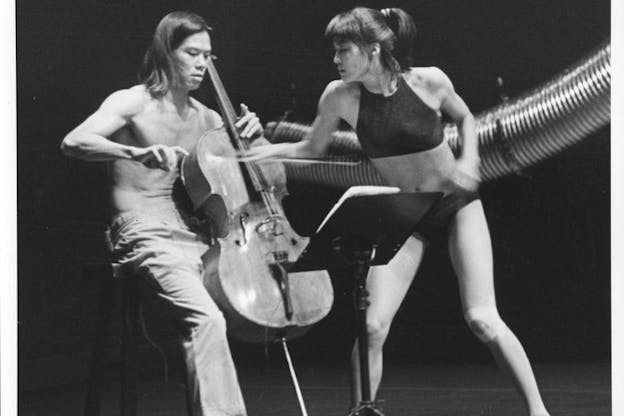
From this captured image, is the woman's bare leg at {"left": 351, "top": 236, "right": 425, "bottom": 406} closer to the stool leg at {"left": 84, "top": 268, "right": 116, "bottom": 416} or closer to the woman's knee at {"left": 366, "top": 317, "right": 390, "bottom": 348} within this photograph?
the woman's knee at {"left": 366, "top": 317, "right": 390, "bottom": 348}

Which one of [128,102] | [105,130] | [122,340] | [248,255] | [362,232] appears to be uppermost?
[128,102]

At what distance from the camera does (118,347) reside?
338cm

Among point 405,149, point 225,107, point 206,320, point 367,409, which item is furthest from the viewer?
point 405,149

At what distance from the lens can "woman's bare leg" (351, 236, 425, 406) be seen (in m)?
3.49

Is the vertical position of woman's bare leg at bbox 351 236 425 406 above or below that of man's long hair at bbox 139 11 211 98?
below

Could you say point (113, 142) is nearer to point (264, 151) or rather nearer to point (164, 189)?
point (164, 189)

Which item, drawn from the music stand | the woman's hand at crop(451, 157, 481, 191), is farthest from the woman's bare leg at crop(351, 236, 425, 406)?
the music stand

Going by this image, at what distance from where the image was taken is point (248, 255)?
3150 mm

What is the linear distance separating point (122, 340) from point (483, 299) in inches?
50.9

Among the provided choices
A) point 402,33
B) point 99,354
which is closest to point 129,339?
point 99,354

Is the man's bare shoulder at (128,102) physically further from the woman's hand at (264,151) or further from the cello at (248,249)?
the woman's hand at (264,151)

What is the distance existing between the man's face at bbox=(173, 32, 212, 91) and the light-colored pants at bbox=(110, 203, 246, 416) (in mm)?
448

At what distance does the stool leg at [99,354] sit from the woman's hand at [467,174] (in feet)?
4.25

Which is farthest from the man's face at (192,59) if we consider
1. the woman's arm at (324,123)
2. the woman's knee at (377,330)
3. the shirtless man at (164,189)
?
the woman's knee at (377,330)
